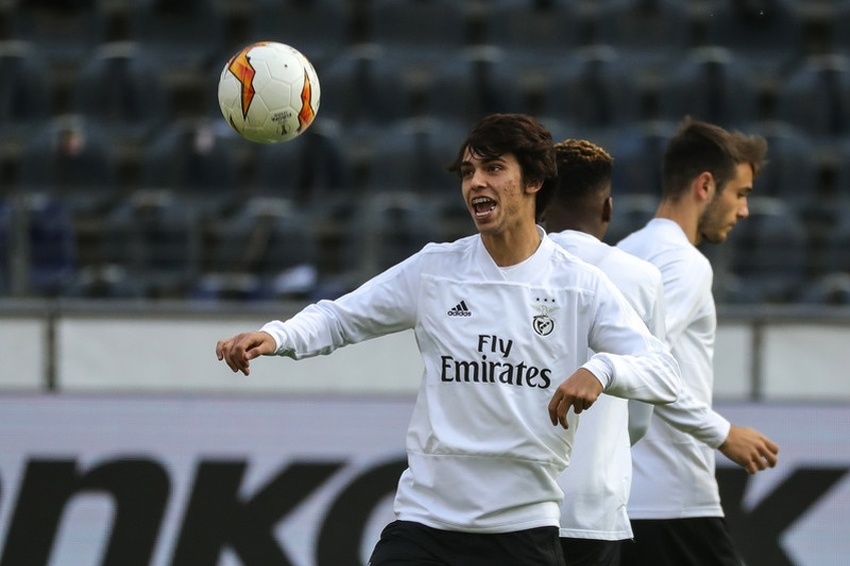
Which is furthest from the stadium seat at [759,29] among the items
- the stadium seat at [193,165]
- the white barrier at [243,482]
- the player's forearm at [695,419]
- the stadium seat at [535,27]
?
the player's forearm at [695,419]

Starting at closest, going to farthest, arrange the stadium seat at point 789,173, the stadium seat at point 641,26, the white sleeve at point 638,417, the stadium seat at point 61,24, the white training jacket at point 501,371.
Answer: the white training jacket at point 501,371
the white sleeve at point 638,417
the stadium seat at point 789,173
the stadium seat at point 641,26
the stadium seat at point 61,24

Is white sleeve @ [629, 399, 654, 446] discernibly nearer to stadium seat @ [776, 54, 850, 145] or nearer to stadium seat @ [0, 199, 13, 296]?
stadium seat @ [0, 199, 13, 296]

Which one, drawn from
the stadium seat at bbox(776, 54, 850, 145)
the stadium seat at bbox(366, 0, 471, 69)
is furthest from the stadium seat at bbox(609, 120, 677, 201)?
the stadium seat at bbox(366, 0, 471, 69)

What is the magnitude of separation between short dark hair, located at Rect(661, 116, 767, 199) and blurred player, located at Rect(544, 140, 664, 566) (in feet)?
1.71

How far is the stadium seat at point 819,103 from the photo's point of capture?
1116 cm

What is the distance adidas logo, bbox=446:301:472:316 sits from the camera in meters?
3.92

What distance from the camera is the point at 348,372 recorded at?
7605 millimetres

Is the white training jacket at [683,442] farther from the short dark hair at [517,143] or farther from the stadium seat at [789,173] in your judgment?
the stadium seat at [789,173]

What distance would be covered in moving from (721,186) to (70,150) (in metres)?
6.57

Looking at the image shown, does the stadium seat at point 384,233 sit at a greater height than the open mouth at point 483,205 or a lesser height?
lesser

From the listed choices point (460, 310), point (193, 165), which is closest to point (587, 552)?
point (460, 310)

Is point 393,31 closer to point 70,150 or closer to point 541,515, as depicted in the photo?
point 70,150

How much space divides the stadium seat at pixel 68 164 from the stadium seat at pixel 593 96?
3.48 meters

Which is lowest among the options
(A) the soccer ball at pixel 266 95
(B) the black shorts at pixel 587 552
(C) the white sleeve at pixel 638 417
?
(B) the black shorts at pixel 587 552
